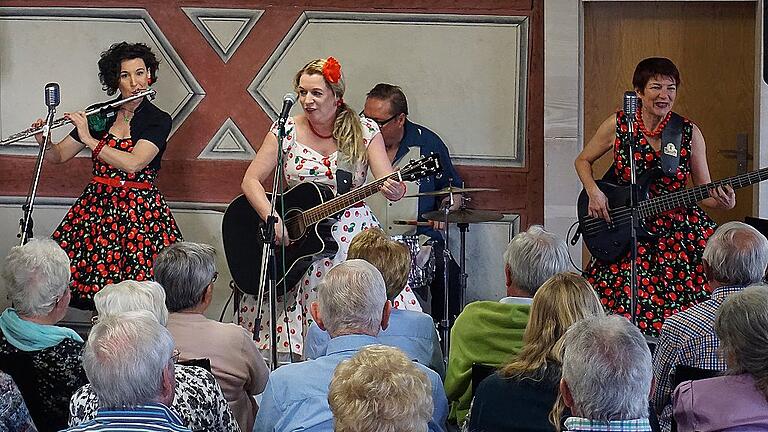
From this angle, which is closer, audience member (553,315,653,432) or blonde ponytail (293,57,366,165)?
audience member (553,315,653,432)

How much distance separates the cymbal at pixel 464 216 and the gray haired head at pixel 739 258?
2.30 meters

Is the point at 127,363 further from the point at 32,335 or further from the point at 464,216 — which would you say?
the point at 464,216

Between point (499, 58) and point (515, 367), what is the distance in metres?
3.80

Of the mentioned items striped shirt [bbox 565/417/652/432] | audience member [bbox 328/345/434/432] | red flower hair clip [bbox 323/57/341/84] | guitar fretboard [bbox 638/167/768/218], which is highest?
red flower hair clip [bbox 323/57/341/84]

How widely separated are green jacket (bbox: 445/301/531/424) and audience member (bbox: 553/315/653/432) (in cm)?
85

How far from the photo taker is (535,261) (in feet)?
11.5

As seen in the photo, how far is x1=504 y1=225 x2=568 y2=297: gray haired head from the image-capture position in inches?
138

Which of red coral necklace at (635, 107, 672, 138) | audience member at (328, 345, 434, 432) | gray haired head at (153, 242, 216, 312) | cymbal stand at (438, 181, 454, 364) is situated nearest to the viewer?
audience member at (328, 345, 434, 432)

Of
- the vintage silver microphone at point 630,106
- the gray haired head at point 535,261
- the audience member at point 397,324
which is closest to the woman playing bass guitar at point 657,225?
the vintage silver microphone at point 630,106

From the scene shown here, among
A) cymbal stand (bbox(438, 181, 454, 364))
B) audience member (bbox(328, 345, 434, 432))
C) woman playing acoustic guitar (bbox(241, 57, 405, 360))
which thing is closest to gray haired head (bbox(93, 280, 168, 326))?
audience member (bbox(328, 345, 434, 432))

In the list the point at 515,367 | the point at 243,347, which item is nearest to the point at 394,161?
the point at 243,347

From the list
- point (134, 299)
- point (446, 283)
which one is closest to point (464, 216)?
point (446, 283)

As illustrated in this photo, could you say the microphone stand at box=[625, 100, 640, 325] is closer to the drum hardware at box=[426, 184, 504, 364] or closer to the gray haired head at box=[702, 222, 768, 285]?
the drum hardware at box=[426, 184, 504, 364]

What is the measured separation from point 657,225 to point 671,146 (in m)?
0.36
